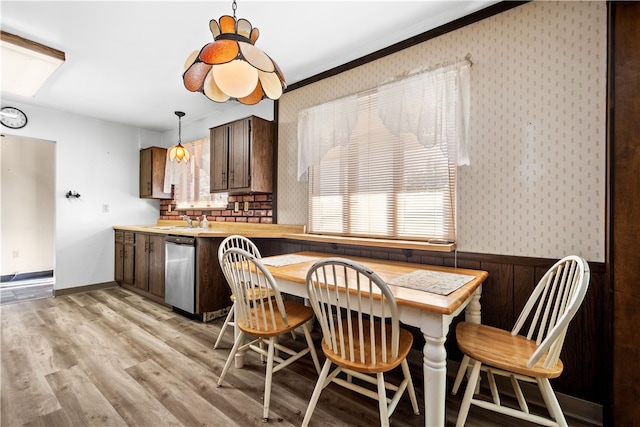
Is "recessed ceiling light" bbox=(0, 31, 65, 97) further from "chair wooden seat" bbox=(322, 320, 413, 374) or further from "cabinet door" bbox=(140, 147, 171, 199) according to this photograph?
"chair wooden seat" bbox=(322, 320, 413, 374)

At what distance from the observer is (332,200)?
2.72m

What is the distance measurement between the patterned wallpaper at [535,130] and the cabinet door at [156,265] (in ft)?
11.0

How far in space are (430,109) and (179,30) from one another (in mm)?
2082

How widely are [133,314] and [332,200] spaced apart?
262cm

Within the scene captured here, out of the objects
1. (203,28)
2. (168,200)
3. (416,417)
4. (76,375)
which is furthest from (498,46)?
(168,200)

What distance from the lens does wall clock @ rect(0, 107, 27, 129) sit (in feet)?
11.4

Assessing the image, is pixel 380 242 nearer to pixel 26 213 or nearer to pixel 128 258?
pixel 128 258

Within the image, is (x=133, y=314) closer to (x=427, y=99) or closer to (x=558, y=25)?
(x=427, y=99)

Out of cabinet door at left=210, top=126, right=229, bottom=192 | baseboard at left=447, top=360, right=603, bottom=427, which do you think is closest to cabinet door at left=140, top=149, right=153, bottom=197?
cabinet door at left=210, top=126, right=229, bottom=192

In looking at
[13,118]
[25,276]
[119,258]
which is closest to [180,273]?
[119,258]

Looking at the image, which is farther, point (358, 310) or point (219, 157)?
point (219, 157)

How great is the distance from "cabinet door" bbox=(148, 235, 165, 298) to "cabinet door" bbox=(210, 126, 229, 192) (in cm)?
96

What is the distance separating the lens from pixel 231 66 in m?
1.49

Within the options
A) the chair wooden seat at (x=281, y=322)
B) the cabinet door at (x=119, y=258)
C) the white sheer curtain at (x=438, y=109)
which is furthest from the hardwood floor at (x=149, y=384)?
the white sheer curtain at (x=438, y=109)
